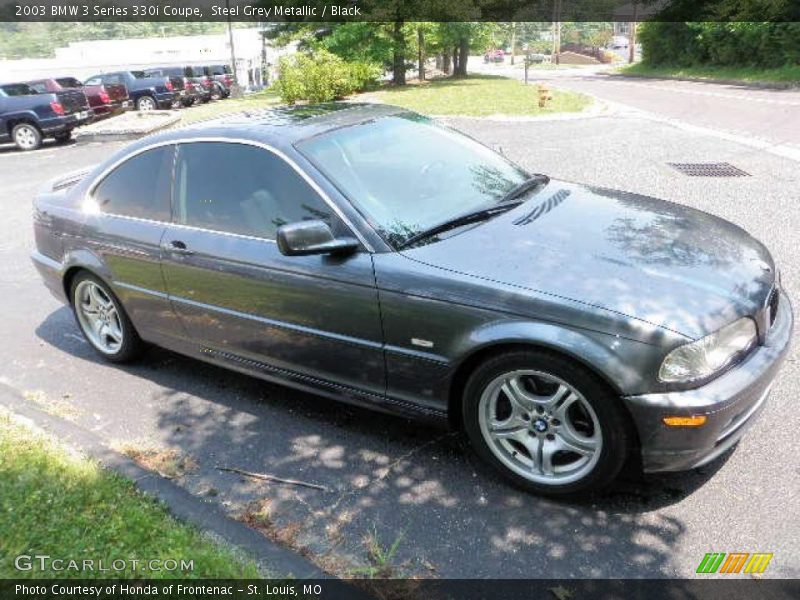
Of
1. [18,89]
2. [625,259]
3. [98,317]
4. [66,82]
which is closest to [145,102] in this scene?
[66,82]

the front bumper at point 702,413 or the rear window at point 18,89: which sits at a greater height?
the rear window at point 18,89

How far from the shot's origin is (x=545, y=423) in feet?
9.84

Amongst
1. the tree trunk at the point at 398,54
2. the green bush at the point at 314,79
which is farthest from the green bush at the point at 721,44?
the green bush at the point at 314,79

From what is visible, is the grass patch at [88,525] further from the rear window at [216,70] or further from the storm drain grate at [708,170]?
the rear window at [216,70]

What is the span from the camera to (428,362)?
3152 mm

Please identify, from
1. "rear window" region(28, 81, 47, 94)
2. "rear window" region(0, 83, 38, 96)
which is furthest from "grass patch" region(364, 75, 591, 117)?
"rear window" region(28, 81, 47, 94)

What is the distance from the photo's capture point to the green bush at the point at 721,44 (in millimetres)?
25438

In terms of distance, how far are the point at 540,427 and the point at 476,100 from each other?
1762 centimetres

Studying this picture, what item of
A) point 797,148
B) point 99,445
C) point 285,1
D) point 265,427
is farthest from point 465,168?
point 285,1

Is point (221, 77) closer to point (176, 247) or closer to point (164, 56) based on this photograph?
point (164, 56)

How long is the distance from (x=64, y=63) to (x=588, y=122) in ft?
167

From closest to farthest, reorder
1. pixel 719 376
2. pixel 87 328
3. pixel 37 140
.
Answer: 1. pixel 719 376
2. pixel 87 328
3. pixel 37 140

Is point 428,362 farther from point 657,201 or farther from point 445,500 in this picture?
point 657,201

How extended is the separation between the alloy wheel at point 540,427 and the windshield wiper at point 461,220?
800mm
